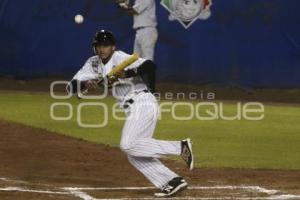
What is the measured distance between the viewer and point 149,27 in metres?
19.7

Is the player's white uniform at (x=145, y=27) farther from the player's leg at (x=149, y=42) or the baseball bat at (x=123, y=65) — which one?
the baseball bat at (x=123, y=65)

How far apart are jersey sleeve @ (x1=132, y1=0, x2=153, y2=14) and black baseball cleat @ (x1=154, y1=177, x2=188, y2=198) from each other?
12.1m

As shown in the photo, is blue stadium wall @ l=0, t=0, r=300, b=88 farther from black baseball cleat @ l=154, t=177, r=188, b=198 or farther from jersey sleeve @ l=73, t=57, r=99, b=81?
black baseball cleat @ l=154, t=177, r=188, b=198

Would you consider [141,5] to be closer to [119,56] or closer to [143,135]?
[119,56]

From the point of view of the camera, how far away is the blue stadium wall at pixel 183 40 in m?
19.5

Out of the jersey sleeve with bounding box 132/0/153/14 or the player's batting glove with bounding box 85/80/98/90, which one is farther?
the jersey sleeve with bounding box 132/0/153/14

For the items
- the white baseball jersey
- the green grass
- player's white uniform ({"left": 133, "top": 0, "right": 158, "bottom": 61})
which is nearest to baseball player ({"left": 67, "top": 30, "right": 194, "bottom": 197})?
the green grass

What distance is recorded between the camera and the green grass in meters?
10.6

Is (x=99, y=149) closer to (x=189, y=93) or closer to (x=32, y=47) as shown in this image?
(x=189, y=93)

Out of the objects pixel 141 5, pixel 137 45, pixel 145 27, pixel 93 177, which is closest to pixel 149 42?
pixel 137 45

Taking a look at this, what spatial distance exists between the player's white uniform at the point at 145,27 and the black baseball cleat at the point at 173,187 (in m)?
12.0

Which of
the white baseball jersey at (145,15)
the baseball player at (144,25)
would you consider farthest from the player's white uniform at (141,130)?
the white baseball jersey at (145,15)

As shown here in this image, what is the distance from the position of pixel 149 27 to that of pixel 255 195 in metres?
12.4

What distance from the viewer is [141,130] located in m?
7.61
